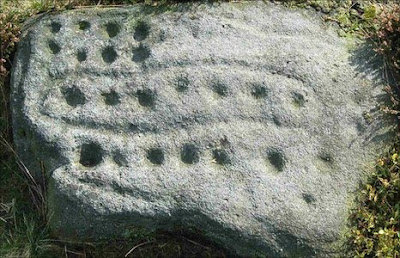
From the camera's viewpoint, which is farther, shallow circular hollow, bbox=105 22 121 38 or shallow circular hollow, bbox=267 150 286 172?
shallow circular hollow, bbox=105 22 121 38

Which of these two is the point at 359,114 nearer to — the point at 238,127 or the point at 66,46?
the point at 238,127

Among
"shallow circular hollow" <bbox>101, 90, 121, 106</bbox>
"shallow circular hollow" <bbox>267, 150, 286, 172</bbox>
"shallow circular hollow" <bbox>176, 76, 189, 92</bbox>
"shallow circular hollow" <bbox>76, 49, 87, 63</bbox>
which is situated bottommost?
"shallow circular hollow" <bbox>267, 150, 286, 172</bbox>

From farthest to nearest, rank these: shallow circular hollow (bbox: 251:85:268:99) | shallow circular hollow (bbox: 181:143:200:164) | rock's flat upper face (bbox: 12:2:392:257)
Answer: shallow circular hollow (bbox: 251:85:268:99), shallow circular hollow (bbox: 181:143:200:164), rock's flat upper face (bbox: 12:2:392:257)

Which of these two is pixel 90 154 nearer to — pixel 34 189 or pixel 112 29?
pixel 34 189

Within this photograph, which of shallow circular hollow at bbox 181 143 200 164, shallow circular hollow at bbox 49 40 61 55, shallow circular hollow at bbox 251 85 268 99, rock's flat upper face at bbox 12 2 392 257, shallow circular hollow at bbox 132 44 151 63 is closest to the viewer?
rock's flat upper face at bbox 12 2 392 257

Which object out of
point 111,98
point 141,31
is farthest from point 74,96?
point 141,31

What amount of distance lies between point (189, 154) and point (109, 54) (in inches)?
36.7

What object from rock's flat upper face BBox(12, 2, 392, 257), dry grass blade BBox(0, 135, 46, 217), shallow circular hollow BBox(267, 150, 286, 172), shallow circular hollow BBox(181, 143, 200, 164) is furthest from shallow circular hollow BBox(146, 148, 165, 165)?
dry grass blade BBox(0, 135, 46, 217)

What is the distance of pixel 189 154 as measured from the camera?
13.2ft

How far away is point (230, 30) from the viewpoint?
14.1ft

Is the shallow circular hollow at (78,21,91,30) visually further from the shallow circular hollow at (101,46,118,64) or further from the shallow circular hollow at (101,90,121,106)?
the shallow circular hollow at (101,90,121,106)

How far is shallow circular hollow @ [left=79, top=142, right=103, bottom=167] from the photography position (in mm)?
4051

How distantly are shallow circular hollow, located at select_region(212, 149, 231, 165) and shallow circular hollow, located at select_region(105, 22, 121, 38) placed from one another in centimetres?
113

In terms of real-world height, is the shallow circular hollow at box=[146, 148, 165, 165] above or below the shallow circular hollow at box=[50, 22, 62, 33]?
below
